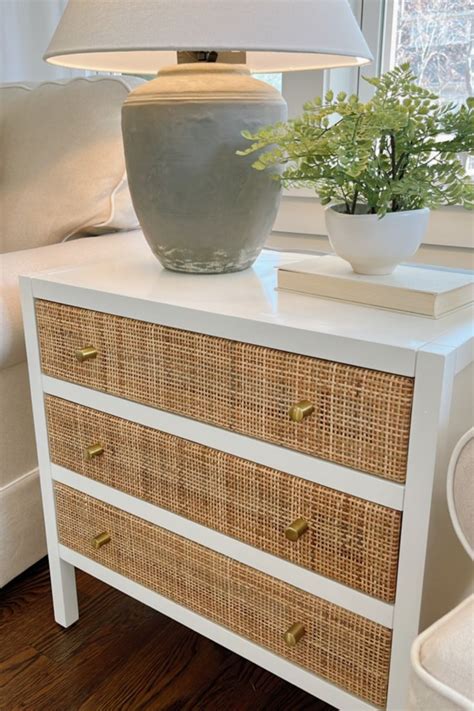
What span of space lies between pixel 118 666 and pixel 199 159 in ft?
2.72

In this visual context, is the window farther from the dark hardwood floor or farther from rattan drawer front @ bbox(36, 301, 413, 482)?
the dark hardwood floor

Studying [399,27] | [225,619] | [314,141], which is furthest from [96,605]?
[399,27]

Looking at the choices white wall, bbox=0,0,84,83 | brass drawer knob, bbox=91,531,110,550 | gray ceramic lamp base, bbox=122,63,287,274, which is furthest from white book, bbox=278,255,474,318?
white wall, bbox=0,0,84,83

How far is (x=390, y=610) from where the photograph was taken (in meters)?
0.72

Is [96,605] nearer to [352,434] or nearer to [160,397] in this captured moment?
[160,397]

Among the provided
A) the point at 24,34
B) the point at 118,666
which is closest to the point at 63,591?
the point at 118,666

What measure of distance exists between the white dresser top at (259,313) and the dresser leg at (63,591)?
1.62ft

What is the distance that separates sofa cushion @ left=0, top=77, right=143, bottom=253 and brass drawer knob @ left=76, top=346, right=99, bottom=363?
445 mm

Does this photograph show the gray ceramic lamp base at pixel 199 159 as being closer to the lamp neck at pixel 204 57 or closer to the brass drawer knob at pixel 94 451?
the lamp neck at pixel 204 57

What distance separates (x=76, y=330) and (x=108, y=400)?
0.11 meters

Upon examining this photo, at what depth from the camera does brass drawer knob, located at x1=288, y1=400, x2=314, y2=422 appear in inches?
27.9

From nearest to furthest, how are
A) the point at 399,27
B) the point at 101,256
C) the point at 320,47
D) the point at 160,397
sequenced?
the point at 320,47 → the point at 160,397 → the point at 101,256 → the point at 399,27

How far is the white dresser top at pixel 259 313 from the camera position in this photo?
669 mm

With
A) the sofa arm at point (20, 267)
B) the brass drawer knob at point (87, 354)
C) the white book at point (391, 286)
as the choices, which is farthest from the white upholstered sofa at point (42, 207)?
the white book at point (391, 286)
